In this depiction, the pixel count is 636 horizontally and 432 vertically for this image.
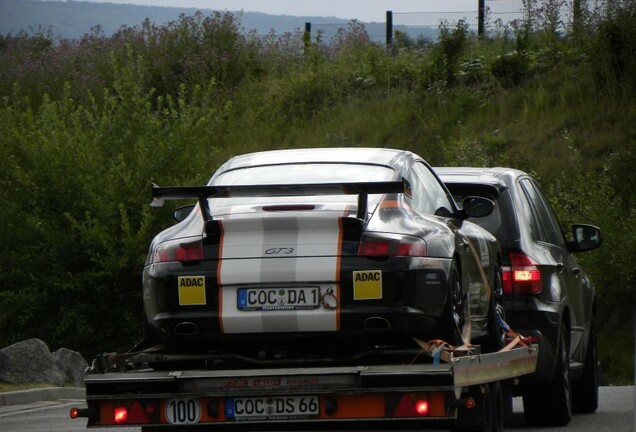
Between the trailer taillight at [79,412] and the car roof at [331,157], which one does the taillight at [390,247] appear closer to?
the car roof at [331,157]

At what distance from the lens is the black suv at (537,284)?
11.1m

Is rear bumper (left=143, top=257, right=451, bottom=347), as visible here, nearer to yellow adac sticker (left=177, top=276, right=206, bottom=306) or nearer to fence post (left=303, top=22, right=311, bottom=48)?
yellow adac sticker (left=177, top=276, right=206, bottom=306)

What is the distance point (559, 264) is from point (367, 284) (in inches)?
155

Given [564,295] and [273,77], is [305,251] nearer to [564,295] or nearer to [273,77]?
[564,295]

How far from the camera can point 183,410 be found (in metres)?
8.09

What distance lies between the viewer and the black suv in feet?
36.6

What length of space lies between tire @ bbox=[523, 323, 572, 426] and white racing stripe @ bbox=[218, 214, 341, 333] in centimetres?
364

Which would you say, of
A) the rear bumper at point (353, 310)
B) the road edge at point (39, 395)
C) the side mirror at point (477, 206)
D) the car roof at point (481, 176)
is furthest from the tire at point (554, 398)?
the road edge at point (39, 395)

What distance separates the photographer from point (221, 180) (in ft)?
31.5

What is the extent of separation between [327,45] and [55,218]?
16101 mm

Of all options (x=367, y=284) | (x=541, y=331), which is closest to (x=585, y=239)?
(x=541, y=331)

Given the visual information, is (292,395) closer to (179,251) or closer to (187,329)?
(187,329)

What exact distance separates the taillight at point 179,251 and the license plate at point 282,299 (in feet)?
1.27

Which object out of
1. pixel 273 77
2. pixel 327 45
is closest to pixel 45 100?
pixel 273 77
